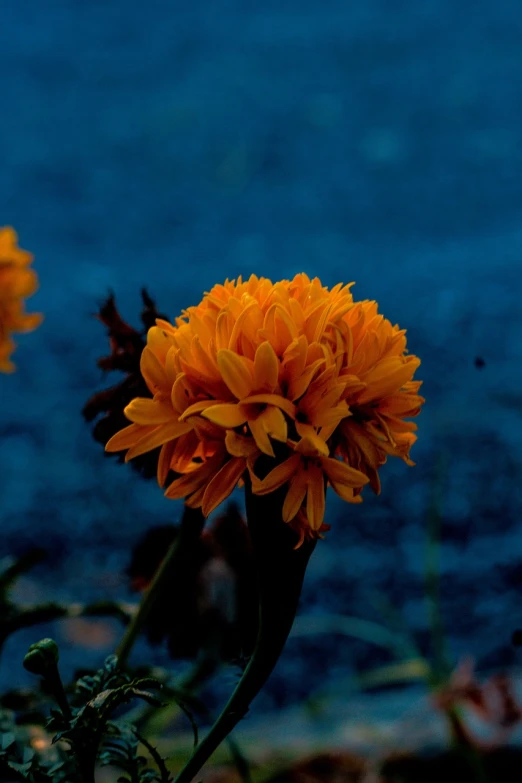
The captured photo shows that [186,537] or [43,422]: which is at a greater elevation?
[43,422]

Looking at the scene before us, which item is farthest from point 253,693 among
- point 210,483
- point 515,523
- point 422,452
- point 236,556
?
point 422,452

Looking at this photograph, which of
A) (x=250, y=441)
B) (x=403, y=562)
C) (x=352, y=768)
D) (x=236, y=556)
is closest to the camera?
(x=250, y=441)

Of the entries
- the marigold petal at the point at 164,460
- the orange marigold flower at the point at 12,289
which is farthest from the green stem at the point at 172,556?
the orange marigold flower at the point at 12,289

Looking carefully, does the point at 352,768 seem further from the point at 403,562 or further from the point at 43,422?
the point at 43,422

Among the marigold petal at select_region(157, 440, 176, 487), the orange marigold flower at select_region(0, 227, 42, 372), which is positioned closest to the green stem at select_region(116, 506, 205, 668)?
the marigold petal at select_region(157, 440, 176, 487)

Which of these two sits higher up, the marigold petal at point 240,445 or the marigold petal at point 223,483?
the marigold petal at point 240,445

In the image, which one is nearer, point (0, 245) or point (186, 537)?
point (186, 537)

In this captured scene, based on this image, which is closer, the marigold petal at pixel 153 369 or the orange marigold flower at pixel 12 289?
the marigold petal at pixel 153 369

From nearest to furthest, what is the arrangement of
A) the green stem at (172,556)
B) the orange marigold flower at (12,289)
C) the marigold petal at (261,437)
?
the marigold petal at (261,437) < the green stem at (172,556) < the orange marigold flower at (12,289)

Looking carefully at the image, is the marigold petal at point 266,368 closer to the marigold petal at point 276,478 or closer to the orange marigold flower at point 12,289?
the marigold petal at point 276,478

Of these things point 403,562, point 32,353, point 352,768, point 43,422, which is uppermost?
point 32,353
